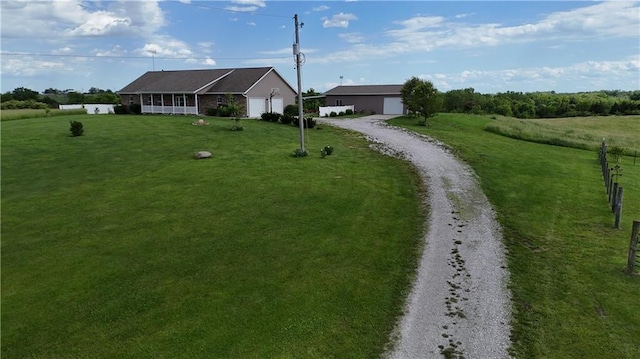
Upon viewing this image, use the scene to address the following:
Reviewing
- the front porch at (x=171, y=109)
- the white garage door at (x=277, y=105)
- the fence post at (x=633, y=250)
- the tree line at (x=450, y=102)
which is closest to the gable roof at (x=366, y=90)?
the tree line at (x=450, y=102)

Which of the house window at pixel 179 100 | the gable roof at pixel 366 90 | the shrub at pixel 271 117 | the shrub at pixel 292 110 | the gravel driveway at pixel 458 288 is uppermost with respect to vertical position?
the gable roof at pixel 366 90

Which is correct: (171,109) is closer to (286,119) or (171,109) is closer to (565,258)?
(286,119)

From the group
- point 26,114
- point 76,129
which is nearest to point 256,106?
point 76,129

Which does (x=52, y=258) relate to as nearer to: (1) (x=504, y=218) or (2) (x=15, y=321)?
(2) (x=15, y=321)

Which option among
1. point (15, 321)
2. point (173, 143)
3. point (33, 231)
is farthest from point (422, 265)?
point (173, 143)

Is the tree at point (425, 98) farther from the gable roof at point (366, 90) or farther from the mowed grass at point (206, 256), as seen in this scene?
the mowed grass at point (206, 256)

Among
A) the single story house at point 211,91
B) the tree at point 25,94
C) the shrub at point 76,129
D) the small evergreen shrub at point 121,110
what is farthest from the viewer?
the tree at point 25,94
